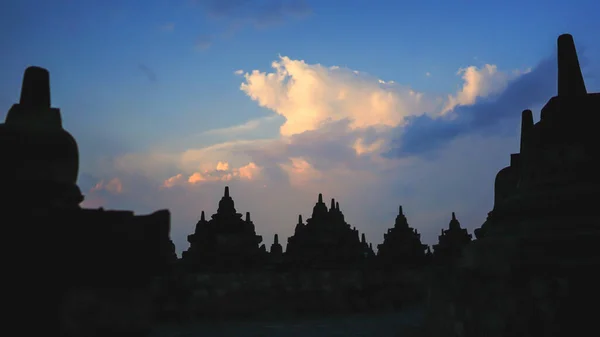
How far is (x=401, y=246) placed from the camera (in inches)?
936

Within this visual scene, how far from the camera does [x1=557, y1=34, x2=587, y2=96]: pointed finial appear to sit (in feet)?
27.0

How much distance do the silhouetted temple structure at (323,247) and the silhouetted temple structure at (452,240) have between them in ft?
32.0

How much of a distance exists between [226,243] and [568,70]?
11071mm

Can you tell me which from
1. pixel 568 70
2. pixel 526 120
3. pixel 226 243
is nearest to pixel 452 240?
pixel 226 243

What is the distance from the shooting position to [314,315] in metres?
14.2

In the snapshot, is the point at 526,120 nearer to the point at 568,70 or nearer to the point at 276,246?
the point at 568,70

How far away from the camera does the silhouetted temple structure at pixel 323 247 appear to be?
16750mm

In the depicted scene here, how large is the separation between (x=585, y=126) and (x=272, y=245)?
23.1m

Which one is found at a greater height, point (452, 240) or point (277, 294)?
point (452, 240)

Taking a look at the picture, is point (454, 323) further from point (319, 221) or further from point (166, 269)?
point (319, 221)

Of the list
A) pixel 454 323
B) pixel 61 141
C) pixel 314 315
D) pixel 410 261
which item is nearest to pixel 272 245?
pixel 410 261

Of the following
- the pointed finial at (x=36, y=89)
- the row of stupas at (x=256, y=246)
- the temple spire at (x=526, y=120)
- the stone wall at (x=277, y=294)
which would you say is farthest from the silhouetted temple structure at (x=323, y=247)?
the pointed finial at (x=36, y=89)

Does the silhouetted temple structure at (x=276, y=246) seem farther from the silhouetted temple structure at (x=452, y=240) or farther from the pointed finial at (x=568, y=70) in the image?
the pointed finial at (x=568, y=70)

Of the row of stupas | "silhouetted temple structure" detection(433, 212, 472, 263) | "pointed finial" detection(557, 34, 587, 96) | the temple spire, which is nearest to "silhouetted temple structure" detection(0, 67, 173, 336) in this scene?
"pointed finial" detection(557, 34, 587, 96)
